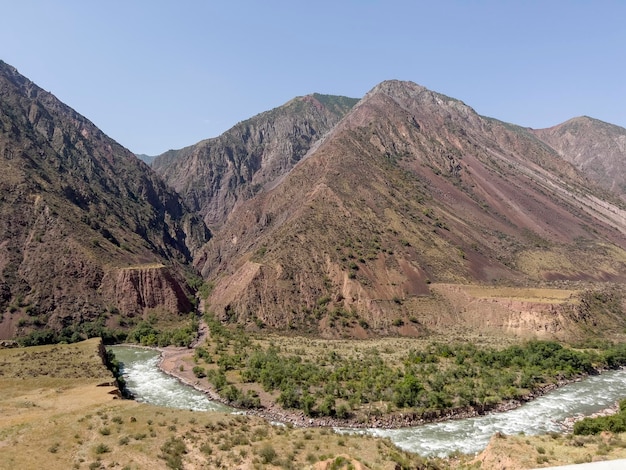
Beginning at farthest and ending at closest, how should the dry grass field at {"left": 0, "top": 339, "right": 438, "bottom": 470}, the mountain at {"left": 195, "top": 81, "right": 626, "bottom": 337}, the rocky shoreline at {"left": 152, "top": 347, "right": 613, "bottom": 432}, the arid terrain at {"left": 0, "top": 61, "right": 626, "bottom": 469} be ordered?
the mountain at {"left": 195, "top": 81, "right": 626, "bottom": 337}
the rocky shoreline at {"left": 152, "top": 347, "right": 613, "bottom": 432}
the arid terrain at {"left": 0, "top": 61, "right": 626, "bottom": 469}
the dry grass field at {"left": 0, "top": 339, "right": 438, "bottom": 470}

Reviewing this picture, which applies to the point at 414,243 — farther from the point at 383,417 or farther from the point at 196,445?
the point at 196,445

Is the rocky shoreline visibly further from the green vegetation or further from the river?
the river

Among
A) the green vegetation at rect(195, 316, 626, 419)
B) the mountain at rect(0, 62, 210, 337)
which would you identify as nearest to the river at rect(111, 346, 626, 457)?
the green vegetation at rect(195, 316, 626, 419)

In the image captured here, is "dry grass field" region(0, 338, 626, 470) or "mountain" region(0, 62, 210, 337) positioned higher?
"mountain" region(0, 62, 210, 337)

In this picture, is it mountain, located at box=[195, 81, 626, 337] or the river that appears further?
mountain, located at box=[195, 81, 626, 337]

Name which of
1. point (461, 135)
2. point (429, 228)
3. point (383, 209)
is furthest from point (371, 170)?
point (461, 135)

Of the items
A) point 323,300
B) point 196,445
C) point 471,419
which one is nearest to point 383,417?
point 471,419

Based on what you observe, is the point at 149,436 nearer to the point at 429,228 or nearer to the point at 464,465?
the point at 464,465
